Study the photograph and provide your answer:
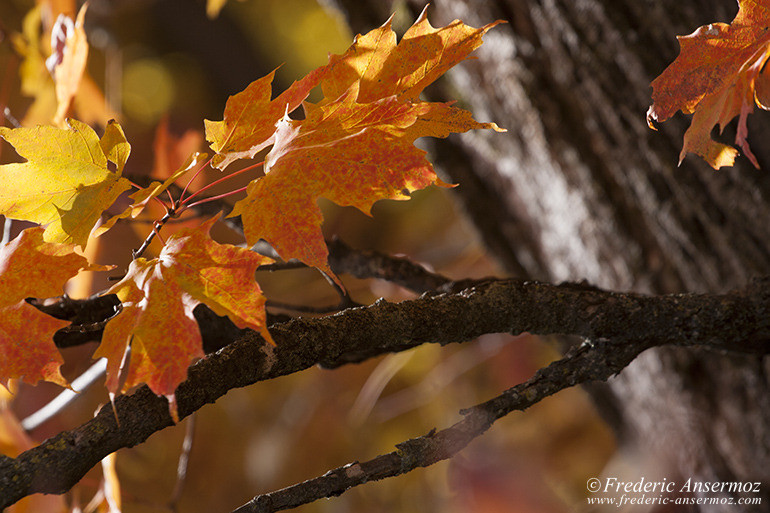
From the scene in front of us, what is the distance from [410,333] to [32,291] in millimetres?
244

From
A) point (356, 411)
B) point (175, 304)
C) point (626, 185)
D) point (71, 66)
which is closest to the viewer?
point (175, 304)

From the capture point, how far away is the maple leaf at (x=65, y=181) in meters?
0.37

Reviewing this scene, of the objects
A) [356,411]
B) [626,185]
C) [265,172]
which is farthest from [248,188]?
[356,411]

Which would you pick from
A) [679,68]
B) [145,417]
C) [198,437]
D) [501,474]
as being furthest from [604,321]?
[198,437]

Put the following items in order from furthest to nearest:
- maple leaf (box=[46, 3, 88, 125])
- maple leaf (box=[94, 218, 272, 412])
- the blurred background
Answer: the blurred background < maple leaf (box=[46, 3, 88, 125]) < maple leaf (box=[94, 218, 272, 412])

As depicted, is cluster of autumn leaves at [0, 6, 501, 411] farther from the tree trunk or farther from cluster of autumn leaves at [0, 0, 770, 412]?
the tree trunk

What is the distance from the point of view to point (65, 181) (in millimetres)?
382

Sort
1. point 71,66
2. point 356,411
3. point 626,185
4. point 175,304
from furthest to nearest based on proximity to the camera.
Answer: point 356,411, point 626,185, point 71,66, point 175,304

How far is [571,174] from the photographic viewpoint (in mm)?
844

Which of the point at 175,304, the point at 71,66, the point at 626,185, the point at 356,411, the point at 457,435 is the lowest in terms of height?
the point at 356,411

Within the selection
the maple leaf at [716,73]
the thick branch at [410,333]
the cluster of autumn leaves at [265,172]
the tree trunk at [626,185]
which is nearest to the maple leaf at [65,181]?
the cluster of autumn leaves at [265,172]

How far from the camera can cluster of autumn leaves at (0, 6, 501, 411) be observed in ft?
1.09

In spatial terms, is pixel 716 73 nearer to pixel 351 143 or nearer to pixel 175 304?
pixel 351 143

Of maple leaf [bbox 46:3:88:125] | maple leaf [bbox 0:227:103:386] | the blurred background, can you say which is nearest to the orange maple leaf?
maple leaf [bbox 0:227:103:386]
